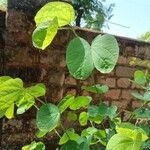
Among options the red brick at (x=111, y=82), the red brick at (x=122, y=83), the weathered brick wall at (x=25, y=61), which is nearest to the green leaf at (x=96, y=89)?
the weathered brick wall at (x=25, y=61)

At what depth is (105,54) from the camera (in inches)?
33.4

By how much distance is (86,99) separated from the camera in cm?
109

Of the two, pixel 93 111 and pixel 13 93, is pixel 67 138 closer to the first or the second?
pixel 93 111

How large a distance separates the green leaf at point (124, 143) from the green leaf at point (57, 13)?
12.3 inches

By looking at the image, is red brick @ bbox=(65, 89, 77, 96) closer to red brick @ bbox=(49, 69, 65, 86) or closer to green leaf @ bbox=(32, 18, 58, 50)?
red brick @ bbox=(49, 69, 65, 86)

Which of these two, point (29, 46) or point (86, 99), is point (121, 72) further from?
point (86, 99)

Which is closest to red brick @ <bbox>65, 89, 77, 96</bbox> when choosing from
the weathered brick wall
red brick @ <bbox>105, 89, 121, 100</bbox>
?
the weathered brick wall

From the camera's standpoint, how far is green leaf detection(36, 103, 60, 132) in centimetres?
91

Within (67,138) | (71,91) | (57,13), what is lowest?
(71,91)

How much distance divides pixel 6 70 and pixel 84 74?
178cm

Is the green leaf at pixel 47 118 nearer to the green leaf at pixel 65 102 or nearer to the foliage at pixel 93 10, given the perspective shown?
the green leaf at pixel 65 102

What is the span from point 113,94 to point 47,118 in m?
2.85

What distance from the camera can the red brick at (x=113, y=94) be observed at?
12.1ft

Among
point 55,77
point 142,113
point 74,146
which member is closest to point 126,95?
point 55,77
